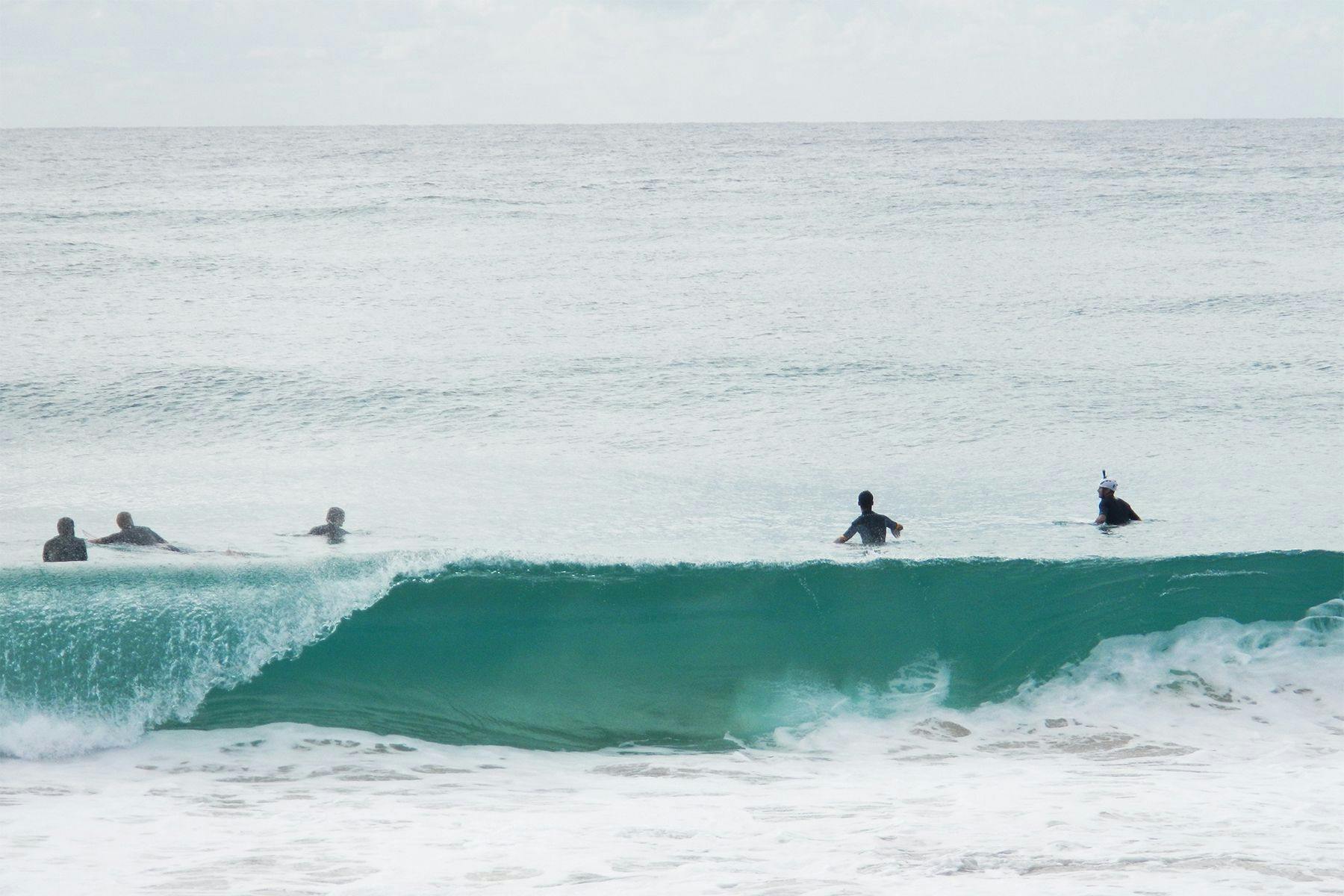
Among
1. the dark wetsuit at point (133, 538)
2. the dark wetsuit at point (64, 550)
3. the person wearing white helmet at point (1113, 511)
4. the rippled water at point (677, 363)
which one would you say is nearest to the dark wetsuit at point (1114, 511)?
the person wearing white helmet at point (1113, 511)

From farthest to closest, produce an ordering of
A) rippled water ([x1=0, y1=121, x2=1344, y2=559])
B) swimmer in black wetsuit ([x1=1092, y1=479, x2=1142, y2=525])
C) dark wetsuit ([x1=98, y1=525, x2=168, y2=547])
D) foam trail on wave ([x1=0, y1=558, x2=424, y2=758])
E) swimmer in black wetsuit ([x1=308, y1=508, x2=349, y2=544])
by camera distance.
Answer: rippled water ([x1=0, y1=121, x2=1344, y2=559])
swimmer in black wetsuit ([x1=1092, y1=479, x2=1142, y2=525])
swimmer in black wetsuit ([x1=308, y1=508, x2=349, y2=544])
dark wetsuit ([x1=98, y1=525, x2=168, y2=547])
foam trail on wave ([x1=0, y1=558, x2=424, y2=758])

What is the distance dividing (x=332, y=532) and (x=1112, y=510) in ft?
29.0

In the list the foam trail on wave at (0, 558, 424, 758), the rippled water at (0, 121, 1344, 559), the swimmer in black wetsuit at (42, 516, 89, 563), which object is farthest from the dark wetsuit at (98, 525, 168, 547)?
the foam trail on wave at (0, 558, 424, 758)

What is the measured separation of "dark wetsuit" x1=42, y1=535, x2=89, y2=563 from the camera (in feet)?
34.3

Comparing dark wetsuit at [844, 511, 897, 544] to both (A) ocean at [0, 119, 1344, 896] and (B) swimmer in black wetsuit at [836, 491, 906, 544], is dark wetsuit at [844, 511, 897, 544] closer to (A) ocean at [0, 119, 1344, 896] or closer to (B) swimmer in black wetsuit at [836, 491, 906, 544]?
(B) swimmer in black wetsuit at [836, 491, 906, 544]

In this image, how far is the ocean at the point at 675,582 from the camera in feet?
21.4

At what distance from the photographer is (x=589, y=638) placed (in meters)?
9.92

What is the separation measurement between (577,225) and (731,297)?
13485 millimetres

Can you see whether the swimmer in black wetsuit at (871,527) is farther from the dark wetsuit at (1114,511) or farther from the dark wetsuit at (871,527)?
the dark wetsuit at (1114,511)

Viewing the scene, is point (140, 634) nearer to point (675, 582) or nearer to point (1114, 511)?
point (675, 582)

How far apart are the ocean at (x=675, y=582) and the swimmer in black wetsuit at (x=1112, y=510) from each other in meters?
0.24

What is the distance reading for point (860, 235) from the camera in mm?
38688

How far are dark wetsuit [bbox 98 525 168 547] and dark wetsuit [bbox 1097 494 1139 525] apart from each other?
10.4 m

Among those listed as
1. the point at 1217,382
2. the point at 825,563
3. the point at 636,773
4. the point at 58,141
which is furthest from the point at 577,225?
the point at 58,141
